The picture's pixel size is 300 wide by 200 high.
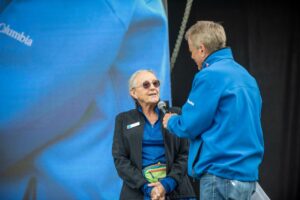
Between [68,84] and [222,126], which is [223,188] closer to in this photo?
[222,126]

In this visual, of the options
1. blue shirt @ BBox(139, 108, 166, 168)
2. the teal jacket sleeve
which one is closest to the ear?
the teal jacket sleeve

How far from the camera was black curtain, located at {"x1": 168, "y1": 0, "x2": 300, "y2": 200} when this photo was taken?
323 cm

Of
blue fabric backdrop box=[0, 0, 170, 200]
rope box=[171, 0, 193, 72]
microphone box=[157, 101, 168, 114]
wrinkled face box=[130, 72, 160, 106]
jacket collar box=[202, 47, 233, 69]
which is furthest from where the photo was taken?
rope box=[171, 0, 193, 72]

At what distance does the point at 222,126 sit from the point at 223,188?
0.30m

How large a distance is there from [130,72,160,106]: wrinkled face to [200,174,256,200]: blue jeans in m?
0.61

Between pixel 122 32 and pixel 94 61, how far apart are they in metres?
0.31

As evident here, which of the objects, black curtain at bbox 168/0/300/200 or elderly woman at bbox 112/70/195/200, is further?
black curtain at bbox 168/0/300/200

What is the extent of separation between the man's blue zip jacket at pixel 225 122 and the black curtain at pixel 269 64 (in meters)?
1.39

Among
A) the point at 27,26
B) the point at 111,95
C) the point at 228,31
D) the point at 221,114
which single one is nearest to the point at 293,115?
the point at 228,31

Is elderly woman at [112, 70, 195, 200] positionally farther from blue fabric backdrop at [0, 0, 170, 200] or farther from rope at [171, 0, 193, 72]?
rope at [171, 0, 193, 72]

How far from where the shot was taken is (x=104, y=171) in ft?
9.97

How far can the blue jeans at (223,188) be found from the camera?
1.83 metres

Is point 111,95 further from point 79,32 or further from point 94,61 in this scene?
point 79,32

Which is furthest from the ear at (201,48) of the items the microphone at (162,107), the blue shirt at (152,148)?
the blue shirt at (152,148)
